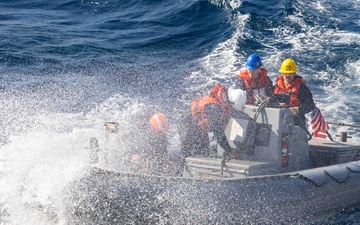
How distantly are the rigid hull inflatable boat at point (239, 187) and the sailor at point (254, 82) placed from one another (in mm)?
542

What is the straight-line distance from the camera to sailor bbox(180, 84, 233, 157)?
26.5ft

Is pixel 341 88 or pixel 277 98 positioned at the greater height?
pixel 277 98

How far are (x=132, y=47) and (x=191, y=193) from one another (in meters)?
8.40

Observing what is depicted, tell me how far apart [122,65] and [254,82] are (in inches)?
224

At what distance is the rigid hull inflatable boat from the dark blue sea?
0.30 metres

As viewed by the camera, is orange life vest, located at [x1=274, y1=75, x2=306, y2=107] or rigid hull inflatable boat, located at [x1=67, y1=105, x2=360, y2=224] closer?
rigid hull inflatable boat, located at [x1=67, y1=105, x2=360, y2=224]

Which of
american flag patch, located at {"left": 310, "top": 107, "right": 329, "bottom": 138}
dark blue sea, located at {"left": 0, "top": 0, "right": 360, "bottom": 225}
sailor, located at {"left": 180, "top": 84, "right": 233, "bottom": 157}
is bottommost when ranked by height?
dark blue sea, located at {"left": 0, "top": 0, "right": 360, "bottom": 225}

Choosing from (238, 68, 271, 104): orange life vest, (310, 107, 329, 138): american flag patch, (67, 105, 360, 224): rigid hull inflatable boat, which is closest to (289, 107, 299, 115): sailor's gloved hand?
(67, 105, 360, 224): rigid hull inflatable boat

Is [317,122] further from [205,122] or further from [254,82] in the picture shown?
[205,122]

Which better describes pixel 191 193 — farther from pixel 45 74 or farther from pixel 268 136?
pixel 45 74

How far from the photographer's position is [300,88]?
8.87 meters

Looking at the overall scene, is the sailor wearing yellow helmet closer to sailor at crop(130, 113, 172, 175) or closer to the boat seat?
the boat seat

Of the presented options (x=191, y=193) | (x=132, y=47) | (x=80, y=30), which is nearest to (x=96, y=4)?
(x=80, y=30)

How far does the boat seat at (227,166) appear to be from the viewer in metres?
7.77
